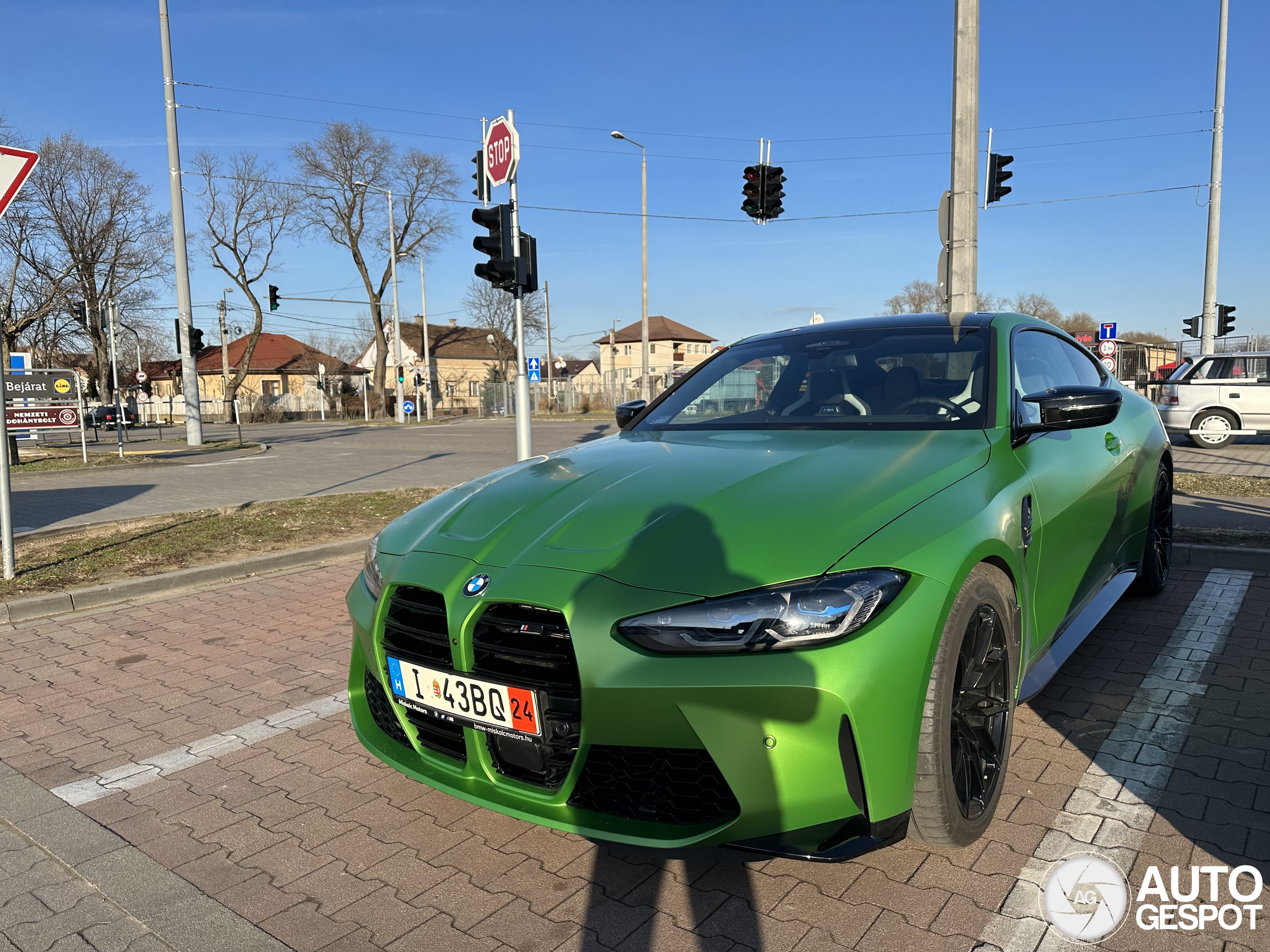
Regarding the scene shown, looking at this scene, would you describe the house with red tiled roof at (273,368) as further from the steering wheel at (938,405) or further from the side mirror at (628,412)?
the steering wheel at (938,405)

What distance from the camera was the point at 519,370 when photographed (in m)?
9.67

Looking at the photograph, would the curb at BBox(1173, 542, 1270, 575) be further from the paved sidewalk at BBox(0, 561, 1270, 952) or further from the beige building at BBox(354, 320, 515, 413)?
the beige building at BBox(354, 320, 515, 413)

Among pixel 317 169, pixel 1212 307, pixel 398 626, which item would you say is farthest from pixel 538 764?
pixel 317 169

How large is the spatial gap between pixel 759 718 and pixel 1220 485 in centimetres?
946

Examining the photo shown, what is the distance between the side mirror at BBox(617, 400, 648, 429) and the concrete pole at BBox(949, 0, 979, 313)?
20.4ft

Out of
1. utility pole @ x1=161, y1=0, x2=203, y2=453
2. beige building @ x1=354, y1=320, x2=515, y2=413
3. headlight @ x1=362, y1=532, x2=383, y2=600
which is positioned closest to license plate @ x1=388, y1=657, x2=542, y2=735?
headlight @ x1=362, y1=532, x2=383, y2=600

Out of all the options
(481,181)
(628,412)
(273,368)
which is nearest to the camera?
(628,412)

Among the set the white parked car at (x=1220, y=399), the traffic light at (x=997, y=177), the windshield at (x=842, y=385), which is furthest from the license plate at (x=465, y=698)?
the white parked car at (x=1220, y=399)

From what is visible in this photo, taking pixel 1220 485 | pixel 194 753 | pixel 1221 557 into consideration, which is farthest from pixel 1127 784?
pixel 1220 485

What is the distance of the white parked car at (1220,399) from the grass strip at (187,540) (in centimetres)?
1386

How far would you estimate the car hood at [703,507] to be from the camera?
2.30m

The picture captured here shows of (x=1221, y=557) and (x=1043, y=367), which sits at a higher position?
(x=1043, y=367)

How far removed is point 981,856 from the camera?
103 inches

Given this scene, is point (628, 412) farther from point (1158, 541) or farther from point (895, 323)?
point (1158, 541)
